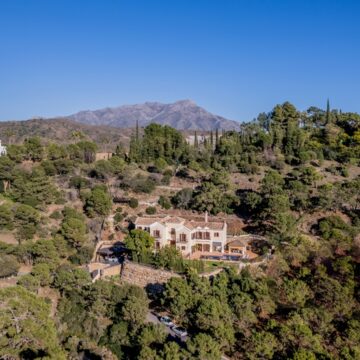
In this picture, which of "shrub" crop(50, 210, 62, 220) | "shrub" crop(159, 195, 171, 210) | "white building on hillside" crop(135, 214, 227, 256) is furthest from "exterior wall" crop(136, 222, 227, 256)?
"shrub" crop(50, 210, 62, 220)

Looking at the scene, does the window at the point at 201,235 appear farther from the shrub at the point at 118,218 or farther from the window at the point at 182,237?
the shrub at the point at 118,218

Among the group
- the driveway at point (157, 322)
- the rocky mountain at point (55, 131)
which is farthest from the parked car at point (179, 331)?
the rocky mountain at point (55, 131)

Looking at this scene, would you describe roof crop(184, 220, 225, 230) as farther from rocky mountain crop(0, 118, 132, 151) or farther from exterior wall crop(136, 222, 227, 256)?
rocky mountain crop(0, 118, 132, 151)

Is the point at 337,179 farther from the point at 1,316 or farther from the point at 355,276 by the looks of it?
the point at 1,316

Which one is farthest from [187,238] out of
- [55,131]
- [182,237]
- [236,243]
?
[55,131]

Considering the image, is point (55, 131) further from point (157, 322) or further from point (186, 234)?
point (157, 322)

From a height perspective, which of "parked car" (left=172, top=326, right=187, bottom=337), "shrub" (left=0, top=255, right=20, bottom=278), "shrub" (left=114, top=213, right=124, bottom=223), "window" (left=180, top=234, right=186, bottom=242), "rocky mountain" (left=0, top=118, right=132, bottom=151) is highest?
"rocky mountain" (left=0, top=118, right=132, bottom=151)
